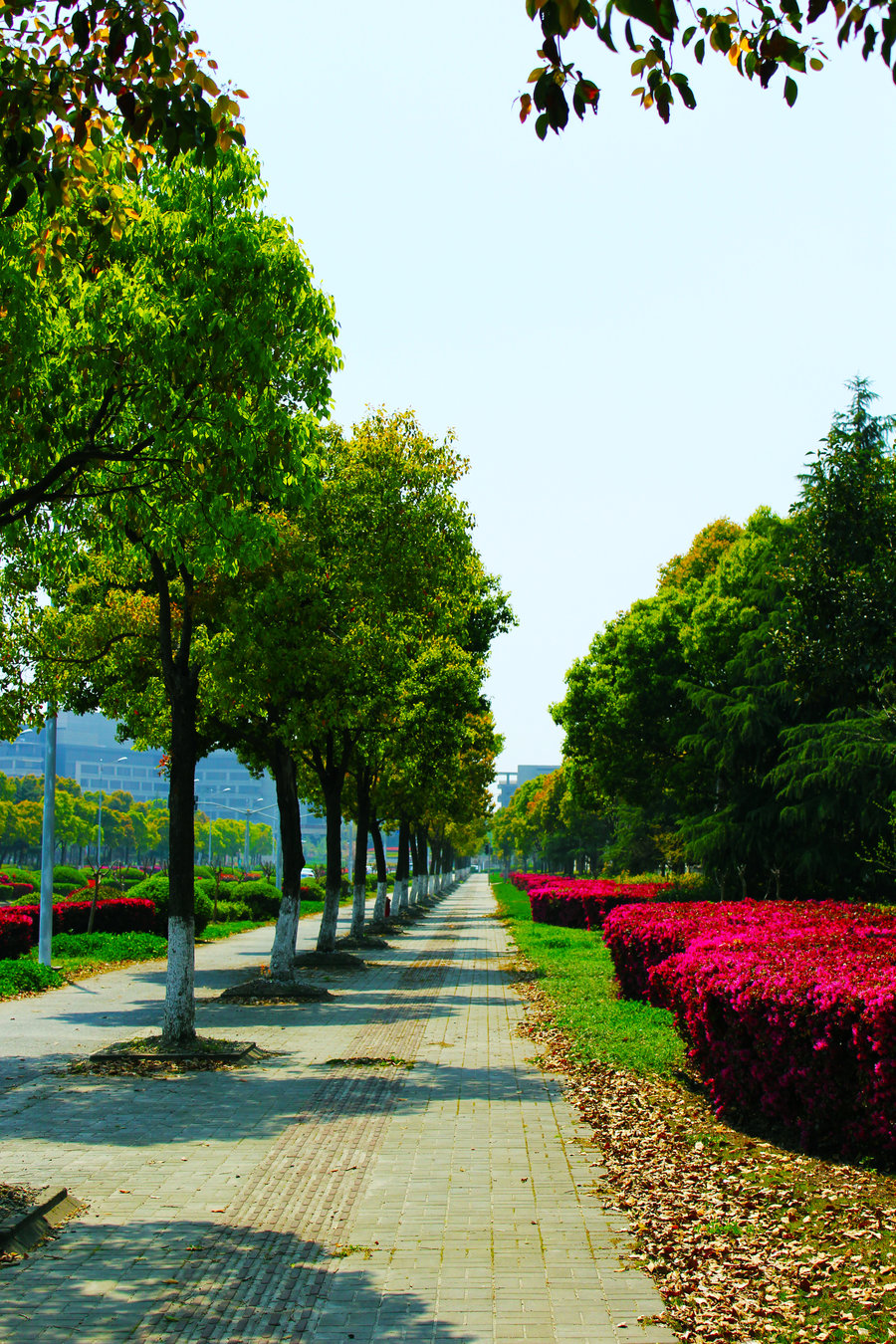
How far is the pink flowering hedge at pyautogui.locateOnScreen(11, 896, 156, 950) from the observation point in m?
27.6

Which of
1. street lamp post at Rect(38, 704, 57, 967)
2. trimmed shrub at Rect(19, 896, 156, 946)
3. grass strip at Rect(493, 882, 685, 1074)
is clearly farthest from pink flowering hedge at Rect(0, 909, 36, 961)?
grass strip at Rect(493, 882, 685, 1074)

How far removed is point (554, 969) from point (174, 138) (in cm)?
1796

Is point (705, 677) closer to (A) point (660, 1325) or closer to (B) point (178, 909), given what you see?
(B) point (178, 909)

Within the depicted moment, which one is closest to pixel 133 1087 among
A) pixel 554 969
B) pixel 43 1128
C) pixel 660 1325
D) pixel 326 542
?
pixel 43 1128

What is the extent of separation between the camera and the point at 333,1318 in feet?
16.3

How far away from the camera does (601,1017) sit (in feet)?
46.2

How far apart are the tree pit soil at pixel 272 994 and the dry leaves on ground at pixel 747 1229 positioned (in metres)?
9.26

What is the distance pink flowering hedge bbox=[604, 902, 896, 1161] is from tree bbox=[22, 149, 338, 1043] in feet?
17.0

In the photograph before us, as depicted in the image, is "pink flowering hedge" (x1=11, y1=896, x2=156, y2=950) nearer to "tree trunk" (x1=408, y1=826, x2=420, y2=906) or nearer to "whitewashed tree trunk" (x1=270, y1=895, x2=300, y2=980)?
"whitewashed tree trunk" (x1=270, y1=895, x2=300, y2=980)

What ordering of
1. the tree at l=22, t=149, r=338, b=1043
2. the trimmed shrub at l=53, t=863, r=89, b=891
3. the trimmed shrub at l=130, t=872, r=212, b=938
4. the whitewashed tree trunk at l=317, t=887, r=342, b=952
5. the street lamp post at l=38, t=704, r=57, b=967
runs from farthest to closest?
the trimmed shrub at l=53, t=863, r=89, b=891
the trimmed shrub at l=130, t=872, r=212, b=938
the whitewashed tree trunk at l=317, t=887, r=342, b=952
the street lamp post at l=38, t=704, r=57, b=967
the tree at l=22, t=149, r=338, b=1043

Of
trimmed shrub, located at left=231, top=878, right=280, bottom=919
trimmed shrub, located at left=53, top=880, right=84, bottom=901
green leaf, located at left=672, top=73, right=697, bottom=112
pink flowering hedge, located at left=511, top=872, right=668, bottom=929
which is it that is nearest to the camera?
green leaf, located at left=672, top=73, right=697, bottom=112

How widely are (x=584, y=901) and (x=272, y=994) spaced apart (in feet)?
55.8

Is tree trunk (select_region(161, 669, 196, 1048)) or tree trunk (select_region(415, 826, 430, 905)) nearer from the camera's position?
tree trunk (select_region(161, 669, 196, 1048))

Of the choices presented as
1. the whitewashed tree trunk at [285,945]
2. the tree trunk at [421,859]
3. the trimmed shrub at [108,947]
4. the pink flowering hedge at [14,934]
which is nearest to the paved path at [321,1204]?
the whitewashed tree trunk at [285,945]
